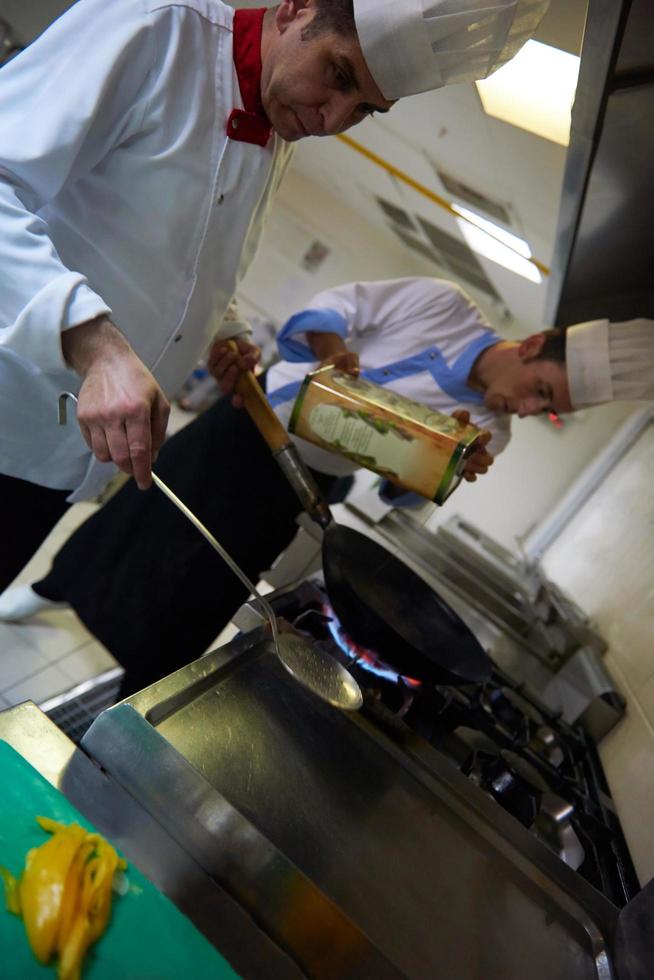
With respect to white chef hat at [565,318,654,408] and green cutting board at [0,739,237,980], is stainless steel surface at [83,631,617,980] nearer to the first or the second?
green cutting board at [0,739,237,980]

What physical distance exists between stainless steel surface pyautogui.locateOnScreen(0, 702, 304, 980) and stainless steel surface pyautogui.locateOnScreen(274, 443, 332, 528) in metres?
0.50

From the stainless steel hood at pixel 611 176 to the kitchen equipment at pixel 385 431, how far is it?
1.28 ft

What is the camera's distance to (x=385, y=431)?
2.87 feet

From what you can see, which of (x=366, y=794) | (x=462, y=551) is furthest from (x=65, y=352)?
(x=462, y=551)

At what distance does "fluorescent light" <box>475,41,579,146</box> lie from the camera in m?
1.02

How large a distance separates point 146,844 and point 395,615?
470 millimetres

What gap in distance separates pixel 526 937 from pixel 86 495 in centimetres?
79

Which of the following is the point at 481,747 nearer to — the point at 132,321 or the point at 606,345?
the point at 606,345

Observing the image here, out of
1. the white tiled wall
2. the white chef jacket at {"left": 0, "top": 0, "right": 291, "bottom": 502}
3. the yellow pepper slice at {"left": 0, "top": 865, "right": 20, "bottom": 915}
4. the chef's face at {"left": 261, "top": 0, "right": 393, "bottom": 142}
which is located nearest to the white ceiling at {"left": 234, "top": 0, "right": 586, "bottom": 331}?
the chef's face at {"left": 261, "top": 0, "right": 393, "bottom": 142}

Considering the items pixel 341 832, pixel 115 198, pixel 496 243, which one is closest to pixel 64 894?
pixel 341 832

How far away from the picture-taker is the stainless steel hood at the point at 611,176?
64 centimetres

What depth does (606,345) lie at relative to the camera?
3.30 ft

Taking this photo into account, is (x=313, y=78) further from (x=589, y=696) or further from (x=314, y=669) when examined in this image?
(x=589, y=696)

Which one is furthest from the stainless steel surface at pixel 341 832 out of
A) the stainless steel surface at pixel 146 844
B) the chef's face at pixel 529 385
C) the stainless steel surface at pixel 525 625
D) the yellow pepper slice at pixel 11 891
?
the chef's face at pixel 529 385
